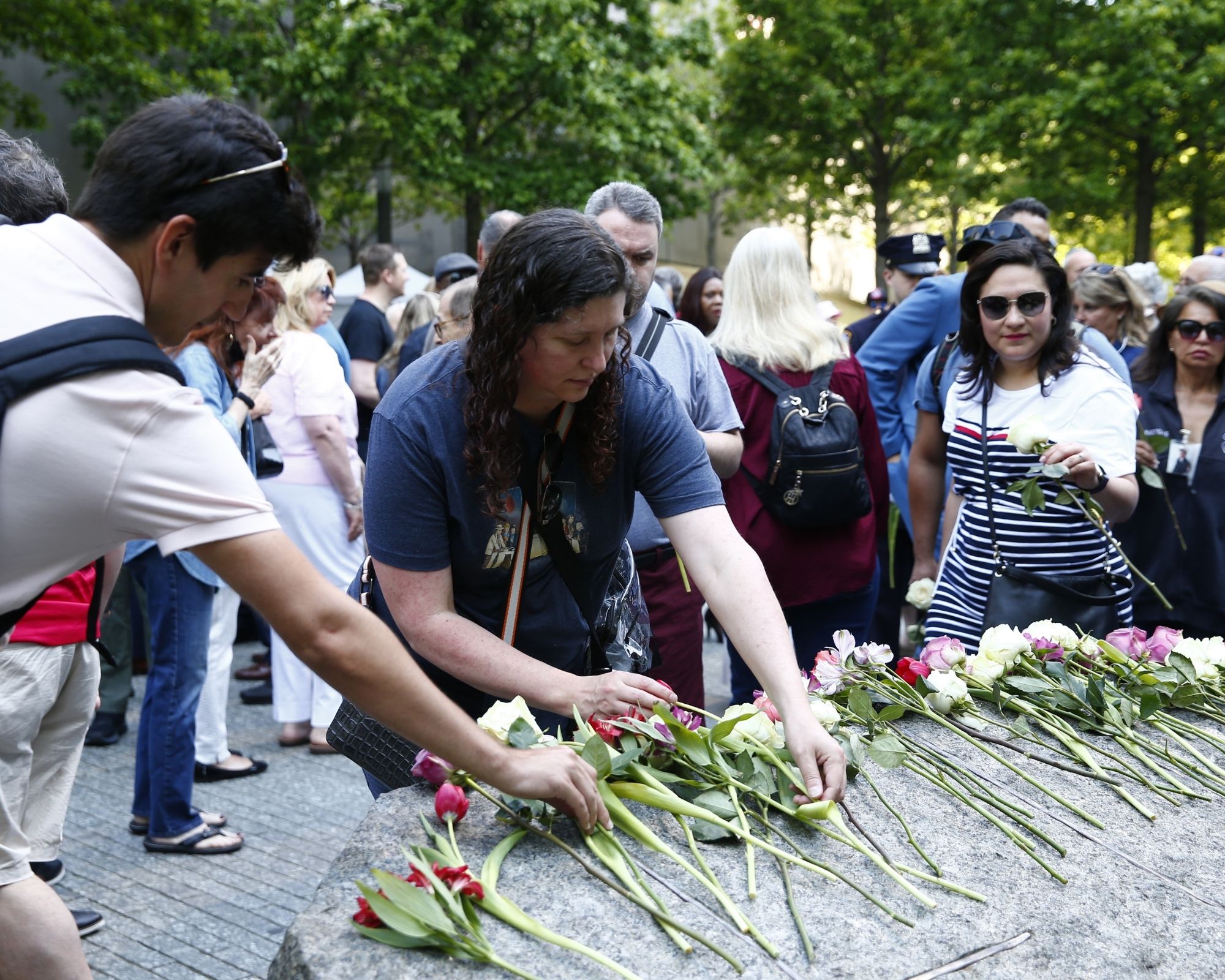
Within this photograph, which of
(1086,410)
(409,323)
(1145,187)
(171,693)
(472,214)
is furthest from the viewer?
(472,214)

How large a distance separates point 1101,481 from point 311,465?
11.8 feet

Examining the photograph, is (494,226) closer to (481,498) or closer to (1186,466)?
(481,498)

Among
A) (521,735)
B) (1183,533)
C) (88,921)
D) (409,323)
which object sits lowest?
(88,921)

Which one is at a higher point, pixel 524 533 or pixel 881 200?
pixel 881 200

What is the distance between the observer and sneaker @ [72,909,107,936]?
3793 millimetres

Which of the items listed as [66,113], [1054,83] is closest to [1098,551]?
[66,113]

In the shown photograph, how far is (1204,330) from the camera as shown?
4.92 metres

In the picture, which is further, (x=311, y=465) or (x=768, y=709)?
(x=311, y=465)

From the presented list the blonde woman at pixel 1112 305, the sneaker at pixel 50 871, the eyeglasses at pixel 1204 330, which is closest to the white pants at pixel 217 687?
the sneaker at pixel 50 871

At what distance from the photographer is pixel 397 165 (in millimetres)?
21266

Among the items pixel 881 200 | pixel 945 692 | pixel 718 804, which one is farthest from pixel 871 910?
pixel 881 200

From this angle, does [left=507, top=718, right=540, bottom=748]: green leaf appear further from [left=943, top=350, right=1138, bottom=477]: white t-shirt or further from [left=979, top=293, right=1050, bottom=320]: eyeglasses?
[left=979, top=293, right=1050, bottom=320]: eyeglasses

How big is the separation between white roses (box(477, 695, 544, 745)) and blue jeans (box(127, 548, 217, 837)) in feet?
9.03

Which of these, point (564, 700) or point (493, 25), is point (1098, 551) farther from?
point (493, 25)
